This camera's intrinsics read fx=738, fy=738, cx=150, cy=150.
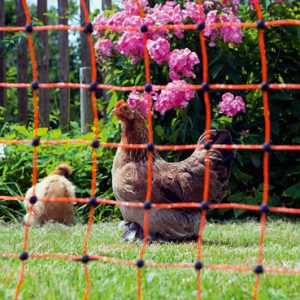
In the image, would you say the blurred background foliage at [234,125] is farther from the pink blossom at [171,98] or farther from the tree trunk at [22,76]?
the tree trunk at [22,76]

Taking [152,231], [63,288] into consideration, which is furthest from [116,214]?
[63,288]

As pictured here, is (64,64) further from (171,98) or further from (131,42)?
(171,98)

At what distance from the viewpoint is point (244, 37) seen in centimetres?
739

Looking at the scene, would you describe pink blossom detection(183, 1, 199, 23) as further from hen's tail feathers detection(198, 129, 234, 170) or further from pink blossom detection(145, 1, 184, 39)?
hen's tail feathers detection(198, 129, 234, 170)

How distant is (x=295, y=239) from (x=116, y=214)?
2.27 metres

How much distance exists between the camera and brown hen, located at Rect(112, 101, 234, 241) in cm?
517

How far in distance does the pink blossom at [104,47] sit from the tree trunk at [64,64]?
7.69 feet

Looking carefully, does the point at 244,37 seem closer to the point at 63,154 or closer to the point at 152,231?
the point at 63,154

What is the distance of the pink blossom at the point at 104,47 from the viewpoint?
697cm

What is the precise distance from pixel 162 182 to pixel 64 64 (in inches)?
184

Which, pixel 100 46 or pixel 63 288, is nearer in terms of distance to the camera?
pixel 63 288

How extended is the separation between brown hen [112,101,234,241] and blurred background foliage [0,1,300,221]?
5.05ft

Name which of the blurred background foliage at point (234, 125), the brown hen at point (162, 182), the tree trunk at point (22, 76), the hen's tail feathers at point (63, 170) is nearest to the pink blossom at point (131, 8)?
the blurred background foliage at point (234, 125)

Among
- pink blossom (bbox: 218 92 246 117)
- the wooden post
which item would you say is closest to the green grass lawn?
pink blossom (bbox: 218 92 246 117)
